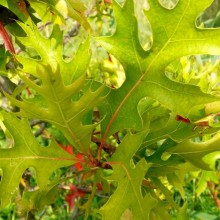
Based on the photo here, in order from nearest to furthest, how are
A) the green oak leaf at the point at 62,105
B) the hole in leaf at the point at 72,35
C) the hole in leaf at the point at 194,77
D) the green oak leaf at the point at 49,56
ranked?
the green oak leaf at the point at 62,105
the green oak leaf at the point at 49,56
the hole in leaf at the point at 194,77
the hole in leaf at the point at 72,35

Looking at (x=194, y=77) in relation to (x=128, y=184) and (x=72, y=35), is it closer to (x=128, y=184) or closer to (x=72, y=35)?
(x=128, y=184)

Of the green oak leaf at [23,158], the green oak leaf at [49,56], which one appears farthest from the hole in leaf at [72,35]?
the green oak leaf at [23,158]

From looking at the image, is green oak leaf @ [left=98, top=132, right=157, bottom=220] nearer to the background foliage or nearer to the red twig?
the background foliage

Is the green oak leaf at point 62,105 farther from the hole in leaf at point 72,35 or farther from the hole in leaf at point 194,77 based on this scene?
the hole in leaf at point 194,77

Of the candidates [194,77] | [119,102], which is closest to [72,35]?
[194,77]

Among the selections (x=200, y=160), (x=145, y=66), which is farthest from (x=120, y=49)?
(x=200, y=160)
